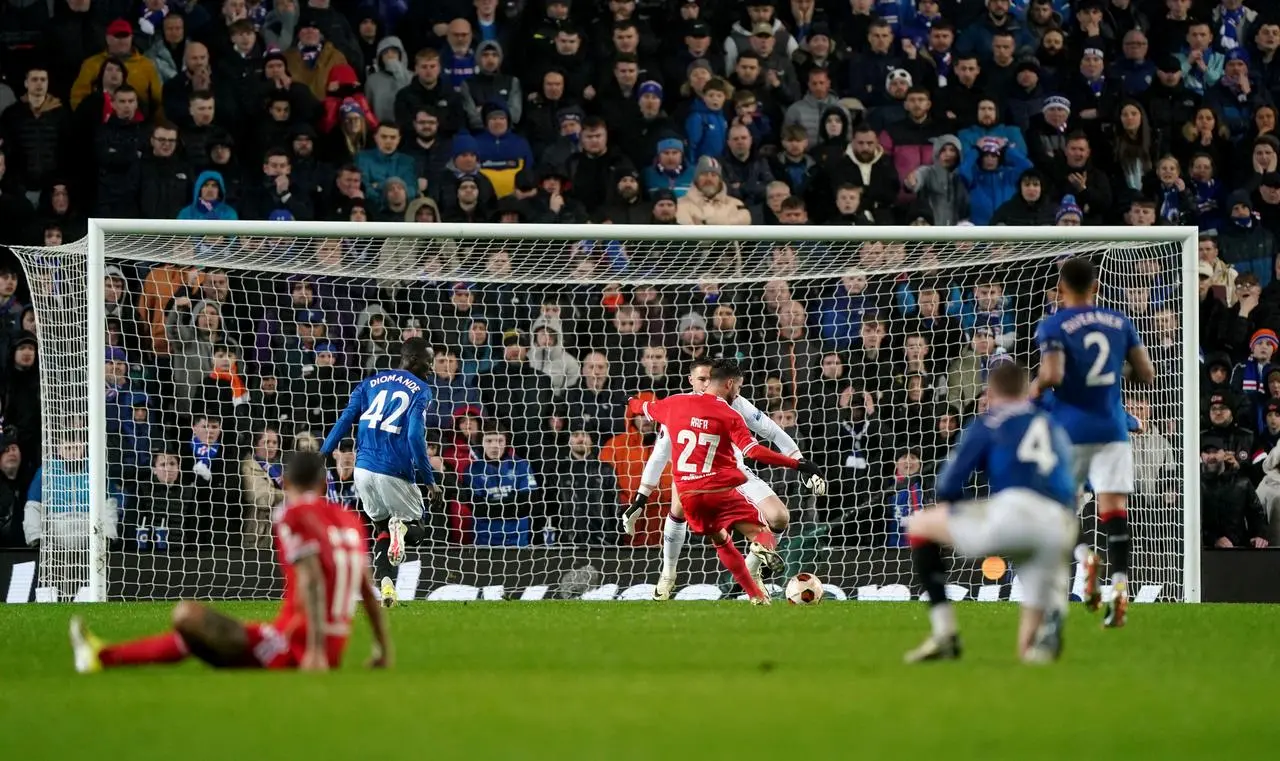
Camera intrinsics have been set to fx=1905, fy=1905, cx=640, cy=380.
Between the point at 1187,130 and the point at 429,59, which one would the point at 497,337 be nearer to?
the point at 429,59

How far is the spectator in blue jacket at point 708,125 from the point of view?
18719 millimetres

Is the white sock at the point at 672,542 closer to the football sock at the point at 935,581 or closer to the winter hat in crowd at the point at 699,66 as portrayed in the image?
the winter hat in crowd at the point at 699,66

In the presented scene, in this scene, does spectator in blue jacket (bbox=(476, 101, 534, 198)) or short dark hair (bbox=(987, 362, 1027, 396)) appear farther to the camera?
spectator in blue jacket (bbox=(476, 101, 534, 198))

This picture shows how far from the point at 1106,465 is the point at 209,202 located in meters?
9.38

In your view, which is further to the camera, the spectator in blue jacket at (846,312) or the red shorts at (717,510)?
the spectator in blue jacket at (846,312)

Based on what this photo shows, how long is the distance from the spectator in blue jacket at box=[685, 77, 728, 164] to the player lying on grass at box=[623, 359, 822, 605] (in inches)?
188

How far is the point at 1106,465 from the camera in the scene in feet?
35.4

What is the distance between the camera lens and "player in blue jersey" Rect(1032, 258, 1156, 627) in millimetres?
10312

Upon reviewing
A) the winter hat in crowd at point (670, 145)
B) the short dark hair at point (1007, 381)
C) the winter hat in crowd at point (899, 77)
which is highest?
the winter hat in crowd at point (899, 77)

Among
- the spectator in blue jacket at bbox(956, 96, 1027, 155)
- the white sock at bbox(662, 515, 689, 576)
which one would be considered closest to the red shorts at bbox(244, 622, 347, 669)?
the white sock at bbox(662, 515, 689, 576)

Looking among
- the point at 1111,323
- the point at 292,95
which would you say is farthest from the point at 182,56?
the point at 1111,323

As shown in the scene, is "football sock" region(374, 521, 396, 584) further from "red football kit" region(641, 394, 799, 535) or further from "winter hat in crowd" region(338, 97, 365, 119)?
"winter hat in crowd" region(338, 97, 365, 119)

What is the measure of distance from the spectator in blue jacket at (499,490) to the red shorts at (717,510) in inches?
96.2

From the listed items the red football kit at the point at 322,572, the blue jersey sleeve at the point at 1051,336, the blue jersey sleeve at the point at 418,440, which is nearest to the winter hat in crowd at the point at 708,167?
the blue jersey sleeve at the point at 418,440
